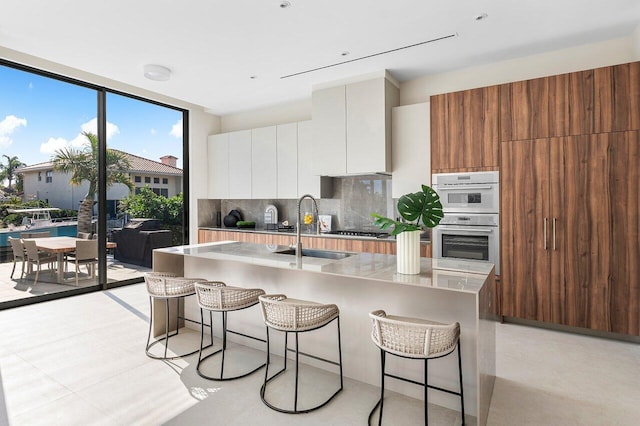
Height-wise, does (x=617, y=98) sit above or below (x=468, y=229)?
above

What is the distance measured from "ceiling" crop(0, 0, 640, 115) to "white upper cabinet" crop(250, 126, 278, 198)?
1.24m

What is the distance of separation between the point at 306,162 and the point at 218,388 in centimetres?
333

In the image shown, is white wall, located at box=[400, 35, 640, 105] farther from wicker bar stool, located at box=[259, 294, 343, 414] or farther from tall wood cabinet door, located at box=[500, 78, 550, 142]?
wicker bar stool, located at box=[259, 294, 343, 414]

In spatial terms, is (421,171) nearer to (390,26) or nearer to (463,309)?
(390,26)

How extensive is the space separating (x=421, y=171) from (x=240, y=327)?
8.55 ft

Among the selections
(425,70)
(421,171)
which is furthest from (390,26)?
(421,171)

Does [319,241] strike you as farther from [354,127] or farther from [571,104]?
[571,104]

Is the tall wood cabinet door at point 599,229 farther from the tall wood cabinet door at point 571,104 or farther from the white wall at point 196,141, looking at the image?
the white wall at point 196,141

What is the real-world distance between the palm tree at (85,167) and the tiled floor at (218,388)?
1.76m

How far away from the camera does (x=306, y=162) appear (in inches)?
199

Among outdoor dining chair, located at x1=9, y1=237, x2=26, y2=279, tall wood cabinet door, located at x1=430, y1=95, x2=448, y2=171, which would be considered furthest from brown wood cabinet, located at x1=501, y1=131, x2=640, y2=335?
outdoor dining chair, located at x1=9, y1=237, x2=26, y2=279

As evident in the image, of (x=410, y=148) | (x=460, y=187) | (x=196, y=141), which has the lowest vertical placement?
(x=460, y=187)

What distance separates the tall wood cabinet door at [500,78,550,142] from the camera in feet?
11.1

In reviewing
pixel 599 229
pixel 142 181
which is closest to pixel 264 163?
pixel 142 181
